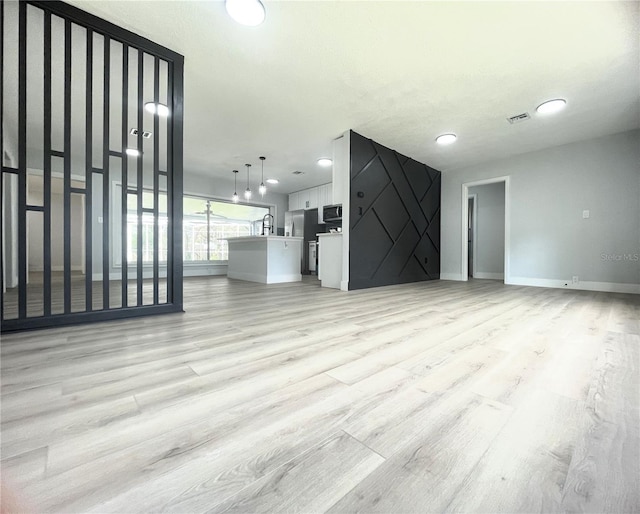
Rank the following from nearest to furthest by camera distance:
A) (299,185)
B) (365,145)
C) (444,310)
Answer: (444,310) < (365,145) < (299,185)

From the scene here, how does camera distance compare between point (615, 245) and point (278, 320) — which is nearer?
point (278, 320)

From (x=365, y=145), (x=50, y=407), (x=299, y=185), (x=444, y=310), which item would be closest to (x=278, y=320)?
(x=50, y=407)

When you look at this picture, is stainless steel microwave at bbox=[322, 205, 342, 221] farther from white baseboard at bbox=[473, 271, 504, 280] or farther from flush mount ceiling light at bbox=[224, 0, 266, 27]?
flush mount ceiling light at bbox=[224, 0, 266, 27]

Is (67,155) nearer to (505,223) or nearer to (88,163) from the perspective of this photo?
(88,163)

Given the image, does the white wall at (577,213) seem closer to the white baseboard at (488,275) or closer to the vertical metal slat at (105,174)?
the white baseboard at (488,275)

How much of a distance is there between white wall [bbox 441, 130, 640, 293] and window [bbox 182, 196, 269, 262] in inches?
239

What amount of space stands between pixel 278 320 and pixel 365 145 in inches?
129

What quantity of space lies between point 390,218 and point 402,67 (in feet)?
8.07

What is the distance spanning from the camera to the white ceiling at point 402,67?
2057mm

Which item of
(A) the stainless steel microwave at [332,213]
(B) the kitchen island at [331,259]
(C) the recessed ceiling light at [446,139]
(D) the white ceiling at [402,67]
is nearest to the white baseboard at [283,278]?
(B) the kitchen island at [331,259]

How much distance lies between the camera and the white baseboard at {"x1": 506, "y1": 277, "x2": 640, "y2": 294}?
389cm

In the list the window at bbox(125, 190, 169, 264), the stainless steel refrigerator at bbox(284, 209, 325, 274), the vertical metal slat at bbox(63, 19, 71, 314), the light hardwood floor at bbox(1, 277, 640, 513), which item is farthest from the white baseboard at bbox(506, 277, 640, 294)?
the window at bbox(125, 190, 169, 264)

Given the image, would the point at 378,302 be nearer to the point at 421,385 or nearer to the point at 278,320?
the point at 278,320

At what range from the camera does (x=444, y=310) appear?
2662 mm
